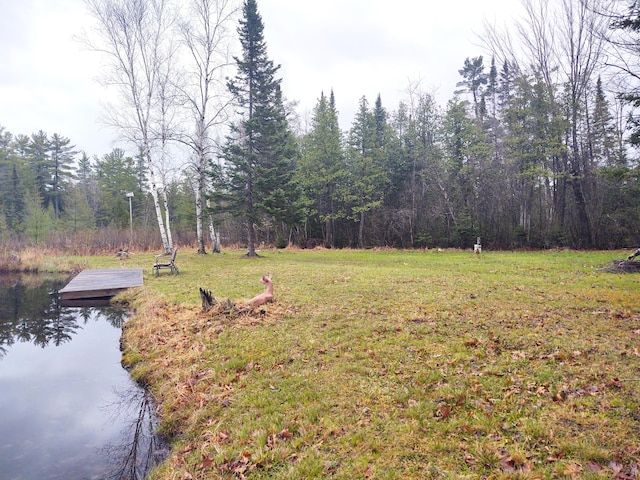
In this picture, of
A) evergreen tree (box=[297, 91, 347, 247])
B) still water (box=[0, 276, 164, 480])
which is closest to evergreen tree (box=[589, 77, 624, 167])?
evergreen tree (box=[297, 91, 347, 247])

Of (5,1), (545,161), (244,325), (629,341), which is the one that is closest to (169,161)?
(5,1)

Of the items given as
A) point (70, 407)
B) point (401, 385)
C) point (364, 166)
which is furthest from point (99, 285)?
point (364, 166)

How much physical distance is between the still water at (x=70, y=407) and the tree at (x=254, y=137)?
36.4 ft

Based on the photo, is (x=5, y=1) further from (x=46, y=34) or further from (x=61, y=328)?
(x=61, y=328)

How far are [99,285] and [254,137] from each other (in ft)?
37.3

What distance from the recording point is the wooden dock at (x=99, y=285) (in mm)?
10523

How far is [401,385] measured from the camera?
3.94m

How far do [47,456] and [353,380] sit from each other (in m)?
3.47

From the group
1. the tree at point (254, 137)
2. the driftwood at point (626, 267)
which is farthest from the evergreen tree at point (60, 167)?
the driftwood at point (626, 267)

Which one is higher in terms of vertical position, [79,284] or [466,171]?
[466,171]

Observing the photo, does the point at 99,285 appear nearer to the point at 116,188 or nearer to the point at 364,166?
the point at 364,166

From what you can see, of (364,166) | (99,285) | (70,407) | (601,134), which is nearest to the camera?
(70,407)

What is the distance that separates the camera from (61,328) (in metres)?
8.69

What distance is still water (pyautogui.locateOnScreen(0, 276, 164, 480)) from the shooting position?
3.74m
